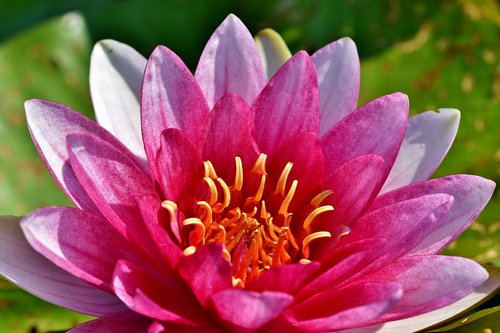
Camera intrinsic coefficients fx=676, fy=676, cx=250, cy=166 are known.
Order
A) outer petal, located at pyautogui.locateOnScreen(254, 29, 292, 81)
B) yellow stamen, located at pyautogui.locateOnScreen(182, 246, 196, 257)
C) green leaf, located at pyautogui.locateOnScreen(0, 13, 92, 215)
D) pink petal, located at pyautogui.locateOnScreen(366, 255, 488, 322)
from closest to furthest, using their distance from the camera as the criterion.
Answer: pink petal, located at pyautogui.locateOnScreen(366, 255, 488, 322)
yellow stamen, located at pyautogui.locateOnScreen(182, 246, 196, 257)
outer petal, located at pyautogui.locateOnScreen(254, 29, 292, 81)
green leaf, located at pyautogui.locateOnScreen(0, 13, 92, 215)

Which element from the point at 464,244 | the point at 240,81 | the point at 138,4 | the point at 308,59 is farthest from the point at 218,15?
the point at 464,244

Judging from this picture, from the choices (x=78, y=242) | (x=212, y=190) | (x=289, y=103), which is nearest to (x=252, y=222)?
(x=212, y=190)

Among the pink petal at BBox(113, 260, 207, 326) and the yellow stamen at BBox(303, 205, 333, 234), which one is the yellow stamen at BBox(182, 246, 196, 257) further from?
the yellow stamen at BBox(303, 205, 333, 234)

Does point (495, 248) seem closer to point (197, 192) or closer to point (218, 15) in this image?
point (197, 192)

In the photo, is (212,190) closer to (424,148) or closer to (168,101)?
(168,101)

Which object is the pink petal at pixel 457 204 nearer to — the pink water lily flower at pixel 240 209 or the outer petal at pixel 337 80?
the pink water lily flower at pixel 240 209

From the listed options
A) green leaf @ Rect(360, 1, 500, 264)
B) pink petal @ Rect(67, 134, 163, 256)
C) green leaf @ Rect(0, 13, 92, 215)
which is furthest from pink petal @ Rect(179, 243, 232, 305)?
green leaf @ Rect(360, 1, 500, 264)

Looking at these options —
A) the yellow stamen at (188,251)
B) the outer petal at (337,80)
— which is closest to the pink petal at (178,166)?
the yellow stamen at (188,251)
